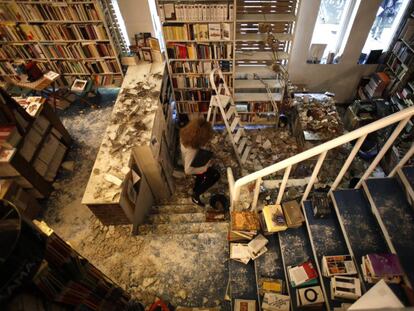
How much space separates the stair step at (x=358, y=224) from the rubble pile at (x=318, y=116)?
2.02 meters

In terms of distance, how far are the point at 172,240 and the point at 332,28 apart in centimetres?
432

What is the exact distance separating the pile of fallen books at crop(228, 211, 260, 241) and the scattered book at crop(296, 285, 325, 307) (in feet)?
1.88

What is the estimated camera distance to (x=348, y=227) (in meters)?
2.02

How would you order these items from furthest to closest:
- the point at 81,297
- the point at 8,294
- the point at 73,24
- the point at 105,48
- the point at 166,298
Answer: the point at 105,48, the point at 73,24, the point at 166,298, the point at 81,297, the point at 8,294

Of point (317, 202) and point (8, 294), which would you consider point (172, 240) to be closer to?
point (317, 202)

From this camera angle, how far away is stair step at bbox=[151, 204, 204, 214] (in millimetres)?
3744

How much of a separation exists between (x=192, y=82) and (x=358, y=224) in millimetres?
3356

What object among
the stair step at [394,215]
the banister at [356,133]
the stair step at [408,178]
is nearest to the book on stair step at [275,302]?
the stair step at [394,215]

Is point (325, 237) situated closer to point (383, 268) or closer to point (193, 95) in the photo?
point (383, 268)

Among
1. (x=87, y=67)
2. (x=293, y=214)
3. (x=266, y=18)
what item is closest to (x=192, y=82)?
(x=266, y=18)

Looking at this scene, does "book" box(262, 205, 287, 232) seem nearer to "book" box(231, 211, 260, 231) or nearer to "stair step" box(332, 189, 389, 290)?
"book" box(231, 211, 260, 231)

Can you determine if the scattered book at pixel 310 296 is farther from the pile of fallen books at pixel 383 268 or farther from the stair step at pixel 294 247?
the pile of fallen books at pixel 383 268

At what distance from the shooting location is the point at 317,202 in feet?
7.18

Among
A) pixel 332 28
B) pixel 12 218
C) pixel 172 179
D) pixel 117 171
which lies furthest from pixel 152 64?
pixel 12 218
